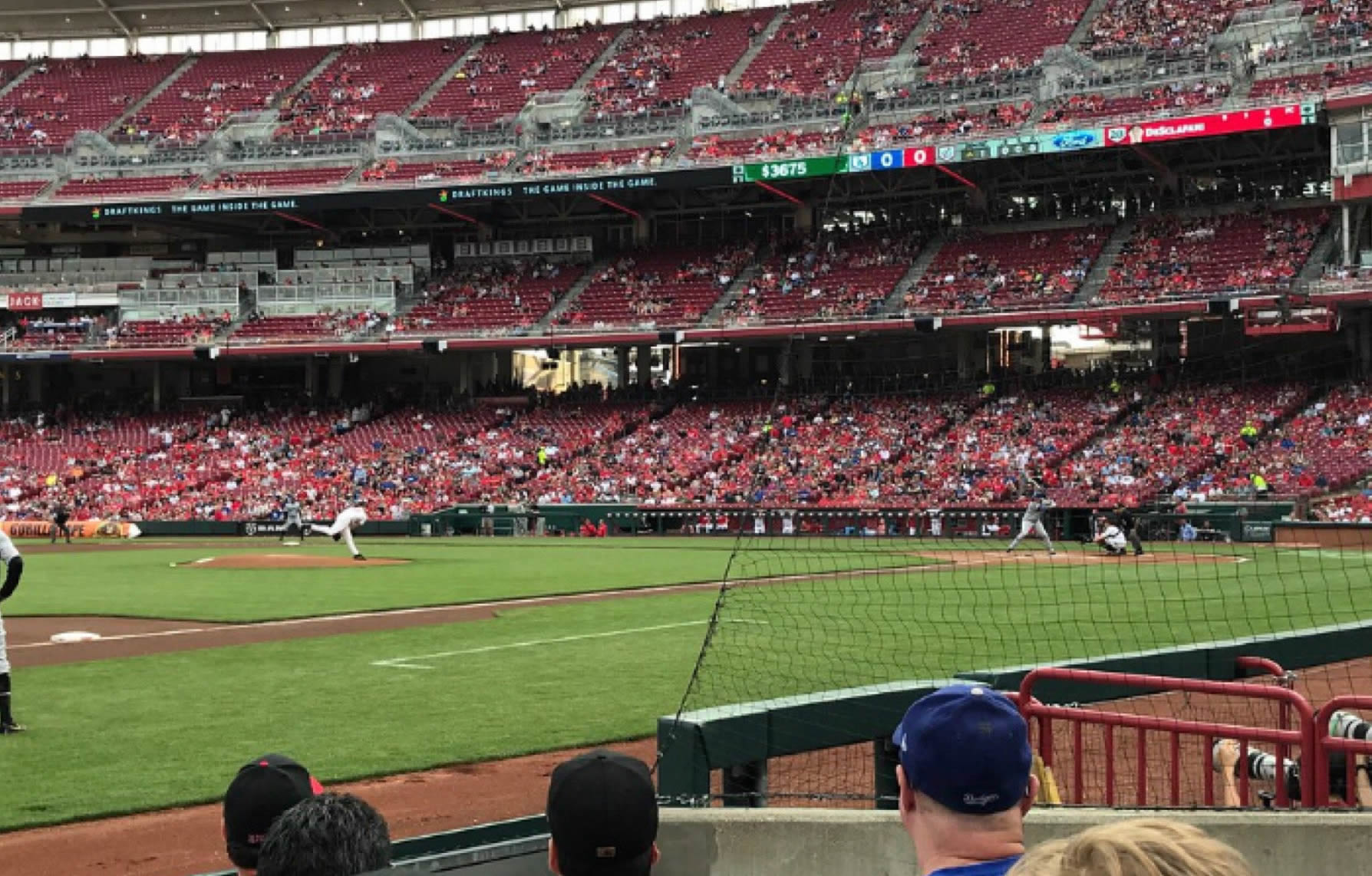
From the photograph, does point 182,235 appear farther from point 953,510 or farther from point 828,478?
point 953,510

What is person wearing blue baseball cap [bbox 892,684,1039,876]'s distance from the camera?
10.1 feet

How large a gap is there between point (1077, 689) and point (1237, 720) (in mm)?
2167

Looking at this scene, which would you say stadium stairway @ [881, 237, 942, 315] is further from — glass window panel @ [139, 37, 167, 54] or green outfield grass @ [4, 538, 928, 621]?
glass window panel @ [139, 37, 167, 54]

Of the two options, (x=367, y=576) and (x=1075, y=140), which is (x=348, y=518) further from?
(x=1075, y=140)

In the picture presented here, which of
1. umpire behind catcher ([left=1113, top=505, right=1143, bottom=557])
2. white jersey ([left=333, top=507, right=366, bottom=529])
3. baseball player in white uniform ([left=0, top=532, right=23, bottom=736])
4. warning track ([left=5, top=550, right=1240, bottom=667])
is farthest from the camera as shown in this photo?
white jersey ([left=333, top=507, right=366, bottom=529])

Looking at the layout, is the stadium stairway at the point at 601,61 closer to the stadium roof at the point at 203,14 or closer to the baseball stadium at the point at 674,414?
the baseball stadium at the point at 674,414

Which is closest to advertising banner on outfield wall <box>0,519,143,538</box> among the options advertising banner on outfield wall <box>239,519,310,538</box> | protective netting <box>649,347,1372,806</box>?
advertising banner on outfield wall <box>239,519,310,538</box>

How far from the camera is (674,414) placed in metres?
57.2

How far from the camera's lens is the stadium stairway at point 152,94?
228 feet

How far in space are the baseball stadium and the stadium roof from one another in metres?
0.40

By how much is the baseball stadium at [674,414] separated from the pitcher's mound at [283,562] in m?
Result: 0.40

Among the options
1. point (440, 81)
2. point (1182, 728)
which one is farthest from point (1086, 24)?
point (1182, 728)

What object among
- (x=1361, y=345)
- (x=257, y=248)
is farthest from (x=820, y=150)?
(x=257, y=248)

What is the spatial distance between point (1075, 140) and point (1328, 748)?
145 ft
